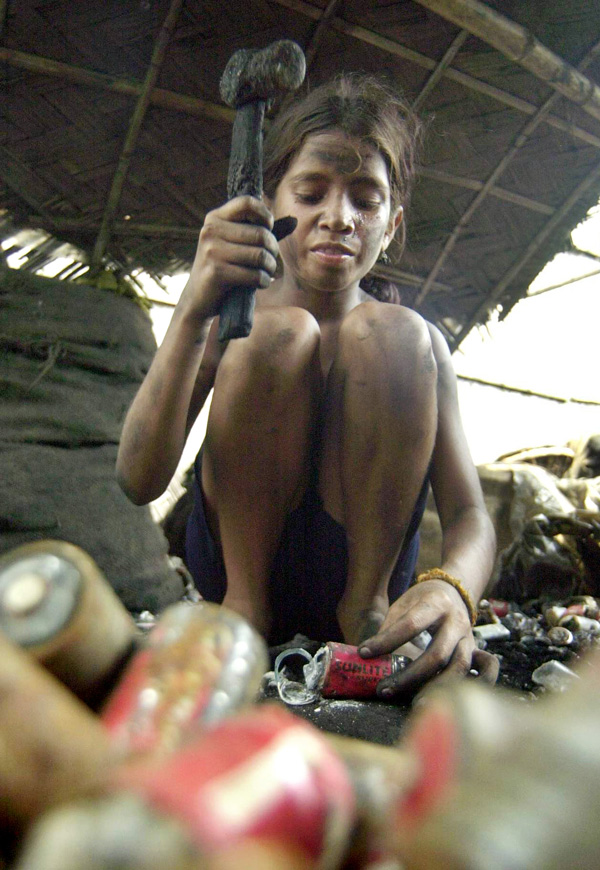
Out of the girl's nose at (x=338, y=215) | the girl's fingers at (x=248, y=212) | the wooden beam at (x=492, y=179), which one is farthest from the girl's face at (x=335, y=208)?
the wooden beam at (x=492, y=179)

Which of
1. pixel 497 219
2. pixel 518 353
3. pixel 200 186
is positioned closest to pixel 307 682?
pixel 200 186

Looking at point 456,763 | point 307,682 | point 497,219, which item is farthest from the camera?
point 497,219

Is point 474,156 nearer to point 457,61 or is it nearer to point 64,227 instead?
point 457,61

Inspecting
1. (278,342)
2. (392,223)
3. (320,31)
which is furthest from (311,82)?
(278,342)

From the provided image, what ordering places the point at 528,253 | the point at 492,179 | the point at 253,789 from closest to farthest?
the point at 253,789
the point at 492,179
the point at 528,253

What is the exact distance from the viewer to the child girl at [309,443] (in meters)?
1.00

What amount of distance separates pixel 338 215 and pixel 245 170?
26 cm

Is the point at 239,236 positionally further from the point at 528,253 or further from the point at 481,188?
the point at 528,253

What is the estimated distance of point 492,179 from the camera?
1.88m

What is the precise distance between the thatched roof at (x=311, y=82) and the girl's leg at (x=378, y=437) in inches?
31.9

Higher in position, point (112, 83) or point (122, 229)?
point (112, 83)

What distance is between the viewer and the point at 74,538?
1.48 metres

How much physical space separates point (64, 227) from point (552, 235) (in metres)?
1.39

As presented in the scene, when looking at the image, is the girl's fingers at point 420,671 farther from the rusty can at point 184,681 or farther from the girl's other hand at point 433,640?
the rusty can at point 184,681
